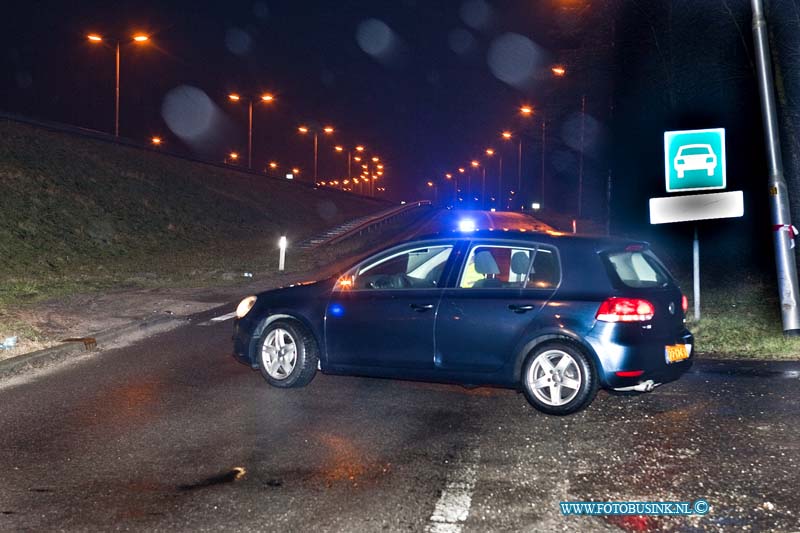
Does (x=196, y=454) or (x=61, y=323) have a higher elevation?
(x=61, y=323)

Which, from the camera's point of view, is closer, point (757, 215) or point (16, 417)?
point (16, 417)

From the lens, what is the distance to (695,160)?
38.1 feet

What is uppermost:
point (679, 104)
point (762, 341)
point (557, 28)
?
point (557, 28)

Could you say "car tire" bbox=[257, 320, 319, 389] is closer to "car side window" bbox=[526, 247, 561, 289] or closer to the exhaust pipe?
"car side window" bbox=[526, 247, 561, 289]

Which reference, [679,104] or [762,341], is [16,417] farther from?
[679,104]

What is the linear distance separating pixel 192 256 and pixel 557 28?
16.5 metres

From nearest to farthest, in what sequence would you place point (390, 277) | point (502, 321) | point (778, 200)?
point (502, 321)
point (390, 277)
point (778, 200)

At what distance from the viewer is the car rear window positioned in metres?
7.01

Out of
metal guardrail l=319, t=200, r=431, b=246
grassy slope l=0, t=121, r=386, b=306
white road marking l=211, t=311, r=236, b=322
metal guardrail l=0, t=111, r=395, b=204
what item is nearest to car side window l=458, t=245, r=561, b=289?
white road marking l=211, t=311, r=236, b=322

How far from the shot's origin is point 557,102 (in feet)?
163

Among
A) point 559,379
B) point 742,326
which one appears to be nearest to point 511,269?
point 559,379

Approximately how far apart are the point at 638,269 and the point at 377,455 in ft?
9.95

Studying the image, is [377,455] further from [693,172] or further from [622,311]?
[693,172]

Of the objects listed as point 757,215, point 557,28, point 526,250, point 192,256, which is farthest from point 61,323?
point 557,28
